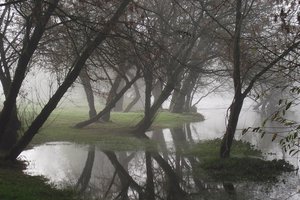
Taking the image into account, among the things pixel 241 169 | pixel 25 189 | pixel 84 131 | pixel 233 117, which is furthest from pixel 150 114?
pixel 25 189

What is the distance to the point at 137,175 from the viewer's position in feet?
40.5

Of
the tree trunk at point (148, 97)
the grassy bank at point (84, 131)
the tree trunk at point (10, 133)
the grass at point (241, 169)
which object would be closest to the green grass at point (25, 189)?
the tree trunk at point (10, 133)

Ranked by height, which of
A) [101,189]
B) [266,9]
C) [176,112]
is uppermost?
[266,9]

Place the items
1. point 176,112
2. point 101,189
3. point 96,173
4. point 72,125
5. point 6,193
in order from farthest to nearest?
point 176,112
point 72,125
point 96,173
point 101,189
point 6,193

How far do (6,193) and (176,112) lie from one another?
1201 inches

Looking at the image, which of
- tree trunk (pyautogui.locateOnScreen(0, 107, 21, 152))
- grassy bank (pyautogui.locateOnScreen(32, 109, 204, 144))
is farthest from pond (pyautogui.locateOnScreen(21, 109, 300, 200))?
grassy bank (pyautogui.locateOnScreen(32, 109, 204, 144))

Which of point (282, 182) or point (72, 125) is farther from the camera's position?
point (72, 125)

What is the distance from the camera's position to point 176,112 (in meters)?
38.2

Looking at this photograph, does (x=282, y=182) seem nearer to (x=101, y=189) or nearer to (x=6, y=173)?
(x=101, y=189)

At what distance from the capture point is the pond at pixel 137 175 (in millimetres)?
10125

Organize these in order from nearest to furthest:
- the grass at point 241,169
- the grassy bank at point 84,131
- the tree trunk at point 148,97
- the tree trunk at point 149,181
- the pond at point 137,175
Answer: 1. the tree trunk at point 149,181
2. the pond at point 137,175
3. the grass at point 241,169
4. the grassy bank at point 84,131
5. the tree trunk at point 148,97

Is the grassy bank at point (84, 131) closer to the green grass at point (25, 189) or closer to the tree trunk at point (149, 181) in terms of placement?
the tree trunk at point (149, 181)

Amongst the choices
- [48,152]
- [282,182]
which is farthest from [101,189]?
[48,152]

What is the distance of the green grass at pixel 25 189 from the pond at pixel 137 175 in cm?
70
